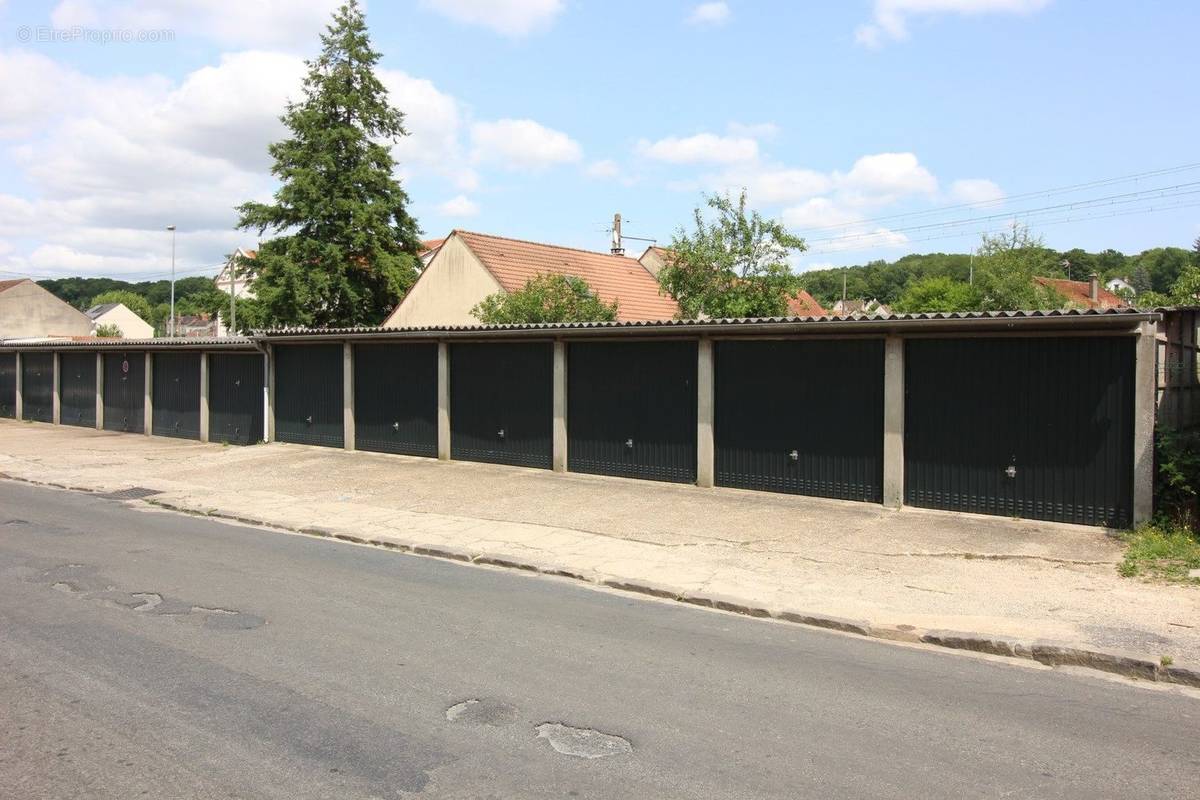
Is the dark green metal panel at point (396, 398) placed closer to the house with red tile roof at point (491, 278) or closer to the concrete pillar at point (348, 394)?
the concrete pillar at point (348, 394)

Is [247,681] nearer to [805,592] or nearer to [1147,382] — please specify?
[805,592]

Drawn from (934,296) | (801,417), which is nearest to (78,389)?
(801,417)

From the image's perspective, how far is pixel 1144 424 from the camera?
10492 millimetres

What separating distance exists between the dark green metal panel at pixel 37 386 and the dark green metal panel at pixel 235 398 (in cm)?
1042

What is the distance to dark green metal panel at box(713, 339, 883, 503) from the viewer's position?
12867 millimetres

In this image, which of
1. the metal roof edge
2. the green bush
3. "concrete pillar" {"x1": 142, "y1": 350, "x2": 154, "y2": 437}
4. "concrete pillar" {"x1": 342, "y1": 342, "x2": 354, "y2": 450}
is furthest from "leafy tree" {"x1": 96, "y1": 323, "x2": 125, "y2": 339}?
the green bush

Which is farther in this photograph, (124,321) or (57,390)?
(124,321)

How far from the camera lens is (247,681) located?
5.61 m

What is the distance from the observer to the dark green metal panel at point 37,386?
30062 mm

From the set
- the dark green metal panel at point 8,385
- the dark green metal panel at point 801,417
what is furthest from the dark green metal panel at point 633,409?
the dark green metal panel at point 8,385

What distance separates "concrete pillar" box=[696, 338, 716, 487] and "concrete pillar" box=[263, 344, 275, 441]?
40.7 ft

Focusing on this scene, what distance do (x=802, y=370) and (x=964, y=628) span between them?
6.80 meters

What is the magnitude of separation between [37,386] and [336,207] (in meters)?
12.3

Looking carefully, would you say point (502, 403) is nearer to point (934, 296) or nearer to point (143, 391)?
point (143, 391)
